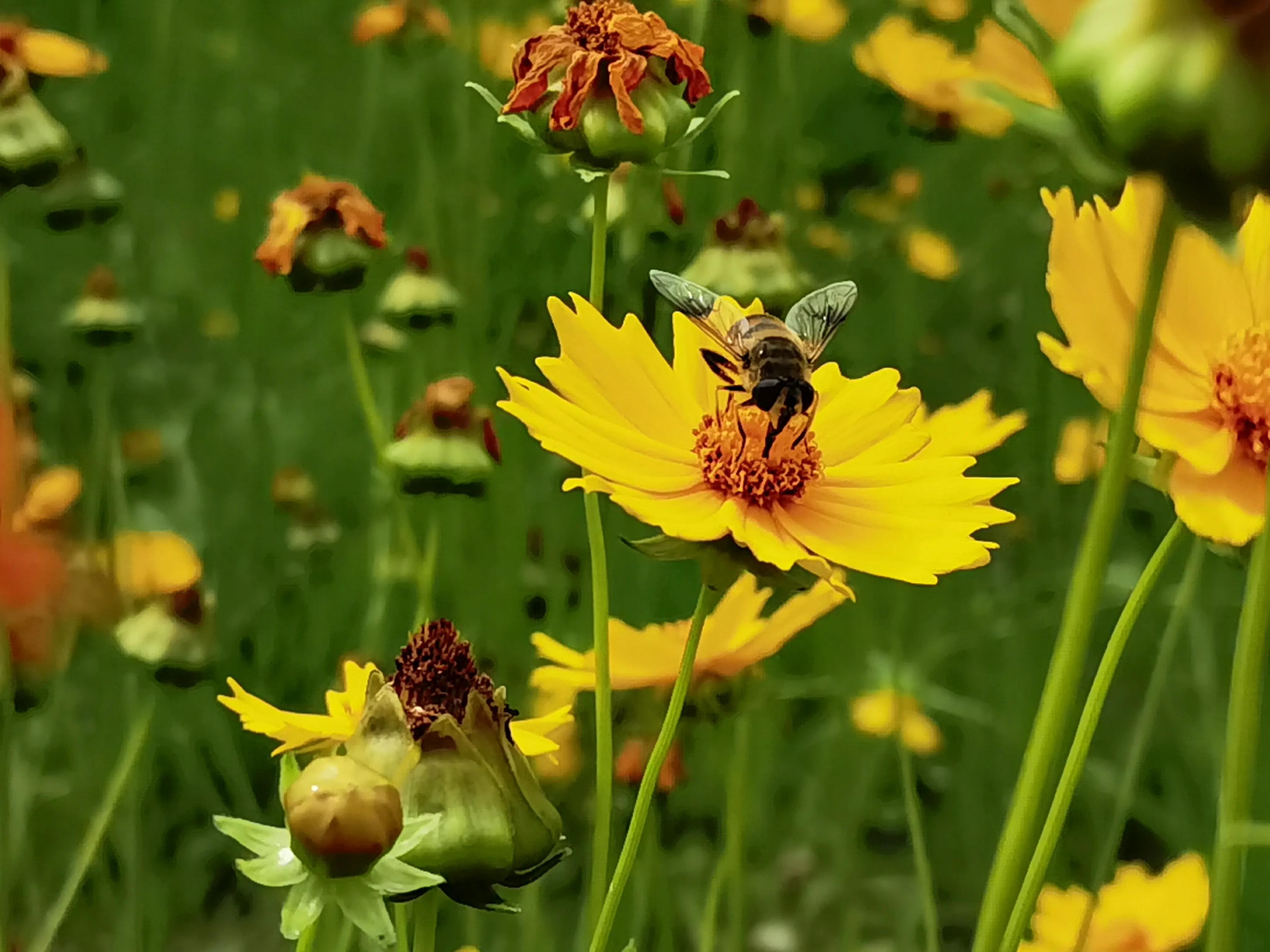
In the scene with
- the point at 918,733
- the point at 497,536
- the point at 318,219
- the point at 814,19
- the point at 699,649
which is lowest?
the point at 918,733

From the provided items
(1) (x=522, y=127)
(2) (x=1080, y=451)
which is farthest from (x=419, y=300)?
(2) (x=1080, y=451)

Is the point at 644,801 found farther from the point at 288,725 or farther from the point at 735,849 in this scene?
the point at 735,849

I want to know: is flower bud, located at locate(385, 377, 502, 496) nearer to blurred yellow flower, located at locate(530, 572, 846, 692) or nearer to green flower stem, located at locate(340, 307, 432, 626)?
green flower stem, located at locate(340, 307, 432, 626)

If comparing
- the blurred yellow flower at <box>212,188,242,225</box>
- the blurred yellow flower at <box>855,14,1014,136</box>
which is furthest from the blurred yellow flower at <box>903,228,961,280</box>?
the blurred yellow flower at <box>212,188,242,225</box>

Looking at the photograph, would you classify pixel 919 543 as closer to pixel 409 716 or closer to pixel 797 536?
pixel 797 536

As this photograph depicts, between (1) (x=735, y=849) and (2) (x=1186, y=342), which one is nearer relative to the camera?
(2) (x=1186, y=342)

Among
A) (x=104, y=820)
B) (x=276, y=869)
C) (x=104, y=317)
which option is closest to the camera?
(x=276, y=869)

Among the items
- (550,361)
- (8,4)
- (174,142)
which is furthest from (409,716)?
(8,4)
